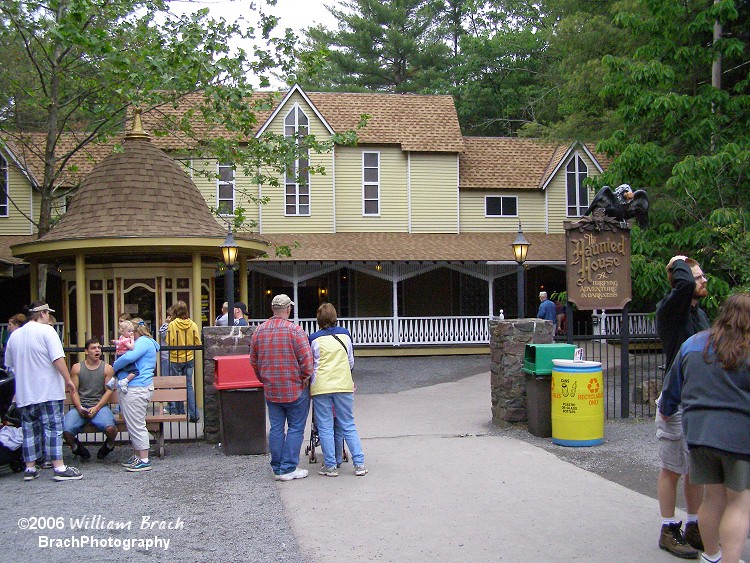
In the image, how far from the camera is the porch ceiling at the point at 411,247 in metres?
22.1

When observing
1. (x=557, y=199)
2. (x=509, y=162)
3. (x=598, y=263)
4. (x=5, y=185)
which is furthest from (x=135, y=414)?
(x=509, y=162)

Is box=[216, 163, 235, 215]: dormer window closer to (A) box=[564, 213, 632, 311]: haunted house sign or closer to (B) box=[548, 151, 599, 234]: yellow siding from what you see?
(B) box=[548, 151, 599, 234]: yellow siding

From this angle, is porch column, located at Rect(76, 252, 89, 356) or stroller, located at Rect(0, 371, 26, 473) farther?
porch column, located at Rect(76, 252, 89, 356)

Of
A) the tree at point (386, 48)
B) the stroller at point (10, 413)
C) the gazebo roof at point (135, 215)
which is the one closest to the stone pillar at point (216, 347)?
the stroller at point (10, 413)

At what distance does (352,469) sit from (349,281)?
18.3 meters

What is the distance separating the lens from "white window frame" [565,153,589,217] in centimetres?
2633

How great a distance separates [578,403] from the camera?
9.00 meters

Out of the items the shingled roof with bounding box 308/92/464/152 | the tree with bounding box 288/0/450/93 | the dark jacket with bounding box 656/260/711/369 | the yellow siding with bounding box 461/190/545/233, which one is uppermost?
the tree with bounding box 288/0/450/93

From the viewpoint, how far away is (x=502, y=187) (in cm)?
2580

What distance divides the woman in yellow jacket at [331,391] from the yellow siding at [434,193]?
17574 millimetres

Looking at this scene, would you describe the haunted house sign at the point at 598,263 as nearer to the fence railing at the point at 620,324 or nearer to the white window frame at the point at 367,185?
the fence railing at the point at 620,324

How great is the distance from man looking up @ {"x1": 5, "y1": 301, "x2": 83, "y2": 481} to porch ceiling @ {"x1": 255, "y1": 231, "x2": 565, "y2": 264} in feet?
45.1

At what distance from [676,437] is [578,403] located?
12.1 feet

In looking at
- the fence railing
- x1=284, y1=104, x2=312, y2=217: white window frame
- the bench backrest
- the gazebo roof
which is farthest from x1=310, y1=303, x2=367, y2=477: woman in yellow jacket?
x1=284, y1=104, x2=312, y2=217: white window frame
